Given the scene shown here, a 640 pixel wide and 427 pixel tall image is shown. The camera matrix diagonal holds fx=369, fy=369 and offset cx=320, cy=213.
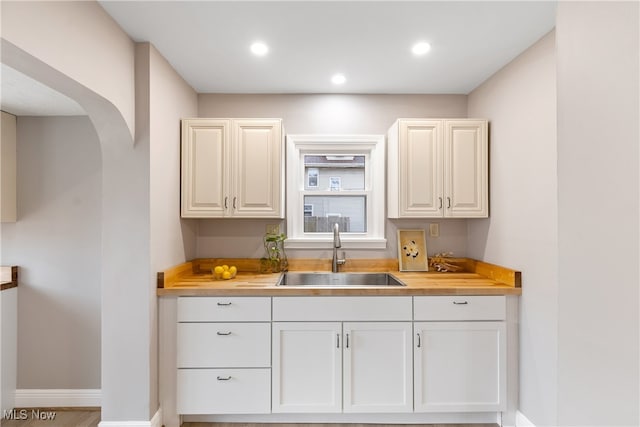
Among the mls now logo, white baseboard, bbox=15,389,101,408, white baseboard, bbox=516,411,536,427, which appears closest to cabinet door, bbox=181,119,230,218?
white baseboard, bbox=15,389,101,408

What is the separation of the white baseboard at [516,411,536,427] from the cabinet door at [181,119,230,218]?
2.41 metres

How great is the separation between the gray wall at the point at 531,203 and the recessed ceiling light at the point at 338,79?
3.60ft

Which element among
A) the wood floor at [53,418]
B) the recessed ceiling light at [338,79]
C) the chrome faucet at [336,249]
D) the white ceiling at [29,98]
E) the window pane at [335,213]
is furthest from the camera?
the window pane at [335,213]

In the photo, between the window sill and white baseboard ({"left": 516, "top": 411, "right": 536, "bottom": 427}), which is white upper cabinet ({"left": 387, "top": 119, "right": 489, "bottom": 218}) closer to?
the window sill

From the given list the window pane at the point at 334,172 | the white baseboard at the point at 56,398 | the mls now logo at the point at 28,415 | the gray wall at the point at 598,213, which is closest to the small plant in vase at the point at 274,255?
the window pane at the point at 334,172

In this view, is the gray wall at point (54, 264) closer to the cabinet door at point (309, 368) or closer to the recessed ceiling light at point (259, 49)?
the cabinet door at point (309, 368)

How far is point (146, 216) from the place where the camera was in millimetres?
2227

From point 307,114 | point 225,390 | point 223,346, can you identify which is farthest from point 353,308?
point 307,114

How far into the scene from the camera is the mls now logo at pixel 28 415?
8.75ft

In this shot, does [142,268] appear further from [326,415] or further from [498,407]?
[498,407]

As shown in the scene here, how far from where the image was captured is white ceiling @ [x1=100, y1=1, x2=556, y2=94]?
1.88 metres

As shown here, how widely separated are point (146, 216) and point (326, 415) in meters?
1.72

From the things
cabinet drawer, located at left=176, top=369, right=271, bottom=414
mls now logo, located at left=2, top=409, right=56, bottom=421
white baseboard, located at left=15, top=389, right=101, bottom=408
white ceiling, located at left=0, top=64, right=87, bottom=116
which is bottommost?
mls now logo, located at left=2, top=409, right=56, bottom=421

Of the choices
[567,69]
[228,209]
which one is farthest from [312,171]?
[567,69]
